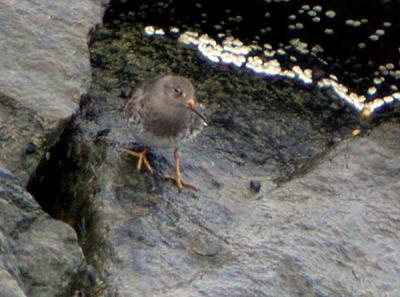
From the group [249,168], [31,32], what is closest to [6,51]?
[31,32]

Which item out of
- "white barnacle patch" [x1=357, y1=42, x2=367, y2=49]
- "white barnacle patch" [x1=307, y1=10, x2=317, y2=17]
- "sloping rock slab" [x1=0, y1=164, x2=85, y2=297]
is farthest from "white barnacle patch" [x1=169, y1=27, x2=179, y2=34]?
"sloping rock slab" [x1=0, y1=164, x2=85, y2=297]

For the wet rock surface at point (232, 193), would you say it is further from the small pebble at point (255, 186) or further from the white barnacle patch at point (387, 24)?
the white barnacle patch at point (387, 24)

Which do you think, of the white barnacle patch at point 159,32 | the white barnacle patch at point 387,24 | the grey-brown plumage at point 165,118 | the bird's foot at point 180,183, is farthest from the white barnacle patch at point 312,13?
the bird's foot at point 180,183

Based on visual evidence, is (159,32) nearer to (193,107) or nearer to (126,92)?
(126,92)

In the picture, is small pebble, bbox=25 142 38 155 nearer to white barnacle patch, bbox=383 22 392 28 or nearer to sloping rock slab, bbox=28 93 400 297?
sloping rock slab, bbox=28 93 400 297

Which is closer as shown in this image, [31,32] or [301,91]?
[31,32]

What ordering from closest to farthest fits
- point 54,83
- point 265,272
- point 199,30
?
point 265,272 < point 54,83 < point 199,30

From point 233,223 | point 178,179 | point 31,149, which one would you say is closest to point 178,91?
point 178,179

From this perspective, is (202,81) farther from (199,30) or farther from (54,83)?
(54,83)
